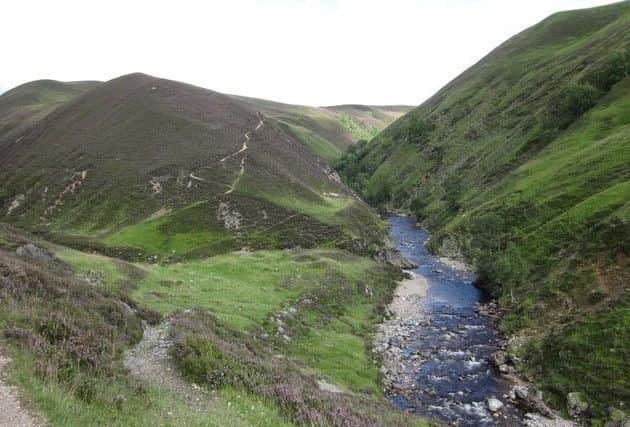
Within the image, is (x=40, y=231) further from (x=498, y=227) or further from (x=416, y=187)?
(x=416, y=187)

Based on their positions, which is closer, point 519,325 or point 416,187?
point 519,325

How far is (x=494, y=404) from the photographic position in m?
34.4

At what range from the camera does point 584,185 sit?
67.5m

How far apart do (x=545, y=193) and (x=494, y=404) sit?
48.4 metres

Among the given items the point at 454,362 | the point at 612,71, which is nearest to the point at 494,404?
the point at 454,362

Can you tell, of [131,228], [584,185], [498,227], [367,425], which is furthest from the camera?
[131,228]

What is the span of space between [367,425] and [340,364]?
15.9m

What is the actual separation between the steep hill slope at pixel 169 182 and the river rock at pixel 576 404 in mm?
45716

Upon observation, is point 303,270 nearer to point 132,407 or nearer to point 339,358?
point 339,358

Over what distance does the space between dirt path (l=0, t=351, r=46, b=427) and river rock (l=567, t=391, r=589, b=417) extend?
35546mm

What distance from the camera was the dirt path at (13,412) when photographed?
13.1 meters

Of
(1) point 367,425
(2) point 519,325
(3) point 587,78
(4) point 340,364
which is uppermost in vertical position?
(3) point 587,78

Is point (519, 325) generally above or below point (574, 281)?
below

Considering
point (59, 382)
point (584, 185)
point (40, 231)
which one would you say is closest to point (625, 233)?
point (584, 185)
